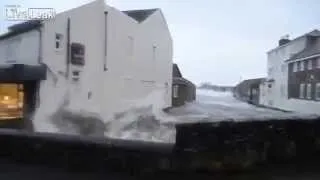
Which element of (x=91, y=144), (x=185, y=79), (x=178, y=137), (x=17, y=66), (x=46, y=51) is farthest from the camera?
(x=185, y=79)

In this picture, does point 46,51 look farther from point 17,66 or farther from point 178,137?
point 178,137

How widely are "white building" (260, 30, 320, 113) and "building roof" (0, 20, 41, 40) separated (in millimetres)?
23182

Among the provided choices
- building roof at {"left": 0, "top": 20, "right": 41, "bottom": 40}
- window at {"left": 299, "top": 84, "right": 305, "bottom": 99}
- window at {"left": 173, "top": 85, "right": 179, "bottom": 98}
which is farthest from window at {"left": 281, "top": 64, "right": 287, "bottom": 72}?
building roof at {"left": 0, "top": 20, "right": 41, "bottom": 40}

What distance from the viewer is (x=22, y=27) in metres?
24.8

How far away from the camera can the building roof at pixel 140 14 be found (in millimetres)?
35106

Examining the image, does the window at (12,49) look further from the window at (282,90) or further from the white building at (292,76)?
the window at (282,90)

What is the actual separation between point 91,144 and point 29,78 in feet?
51.3

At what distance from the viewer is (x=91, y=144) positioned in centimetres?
834

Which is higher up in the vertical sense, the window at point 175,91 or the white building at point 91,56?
the white building at point 91,56

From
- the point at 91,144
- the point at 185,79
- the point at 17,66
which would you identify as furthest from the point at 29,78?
the point at 185,79

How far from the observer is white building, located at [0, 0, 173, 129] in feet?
79.6

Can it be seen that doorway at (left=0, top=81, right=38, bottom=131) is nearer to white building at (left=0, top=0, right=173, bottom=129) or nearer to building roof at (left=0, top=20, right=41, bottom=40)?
white building at (left=0, top=0, right=173, bottom=129)

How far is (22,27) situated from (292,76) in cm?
3168

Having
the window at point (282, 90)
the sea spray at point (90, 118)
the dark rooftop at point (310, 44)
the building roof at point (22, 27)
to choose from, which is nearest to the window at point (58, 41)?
the building roof at point (22, 27)
